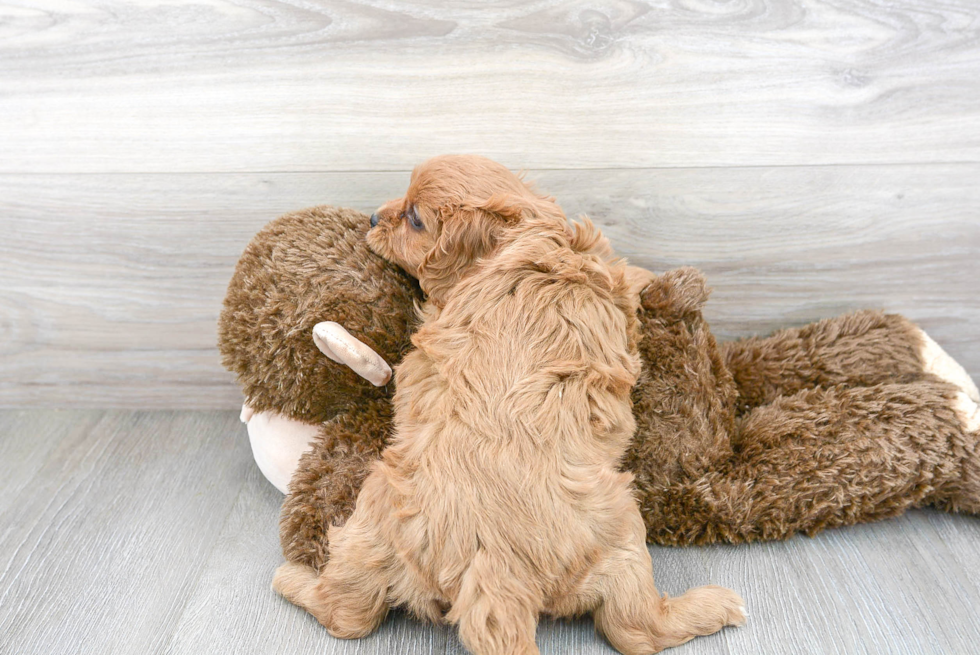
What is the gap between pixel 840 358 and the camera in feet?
5.41

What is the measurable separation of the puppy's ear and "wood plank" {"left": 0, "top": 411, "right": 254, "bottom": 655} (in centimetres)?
80

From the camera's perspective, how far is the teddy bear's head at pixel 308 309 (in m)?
1.40

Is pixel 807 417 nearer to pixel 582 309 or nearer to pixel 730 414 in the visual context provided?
pixel 730 414

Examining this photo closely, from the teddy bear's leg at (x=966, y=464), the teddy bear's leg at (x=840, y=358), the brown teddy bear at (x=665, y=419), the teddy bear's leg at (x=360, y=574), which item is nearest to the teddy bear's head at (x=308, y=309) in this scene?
the brown teddy bear at (x=665, y=419)

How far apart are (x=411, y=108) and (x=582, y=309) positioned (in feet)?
2.38

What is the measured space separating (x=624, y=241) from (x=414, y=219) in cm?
63

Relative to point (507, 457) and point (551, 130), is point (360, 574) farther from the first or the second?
point (551, 130)

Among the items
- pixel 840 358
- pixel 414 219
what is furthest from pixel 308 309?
pixel 840 358

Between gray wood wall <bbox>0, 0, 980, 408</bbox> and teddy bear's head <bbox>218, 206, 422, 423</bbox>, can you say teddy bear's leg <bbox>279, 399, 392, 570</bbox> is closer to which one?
teddy bear's head <bbox>218, 206, 422, 423</bbox>

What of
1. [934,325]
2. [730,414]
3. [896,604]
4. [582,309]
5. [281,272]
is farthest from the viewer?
[934,325]

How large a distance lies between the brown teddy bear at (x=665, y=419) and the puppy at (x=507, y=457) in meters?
0.18

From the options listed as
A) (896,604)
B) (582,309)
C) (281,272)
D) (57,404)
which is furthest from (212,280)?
(896,604)

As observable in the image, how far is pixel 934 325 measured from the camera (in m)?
1.83

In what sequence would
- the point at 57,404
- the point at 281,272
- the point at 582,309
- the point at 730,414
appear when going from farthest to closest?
the point at 57,404 < the point at 730,414 < the point at 281,272 < the point at 582,309
